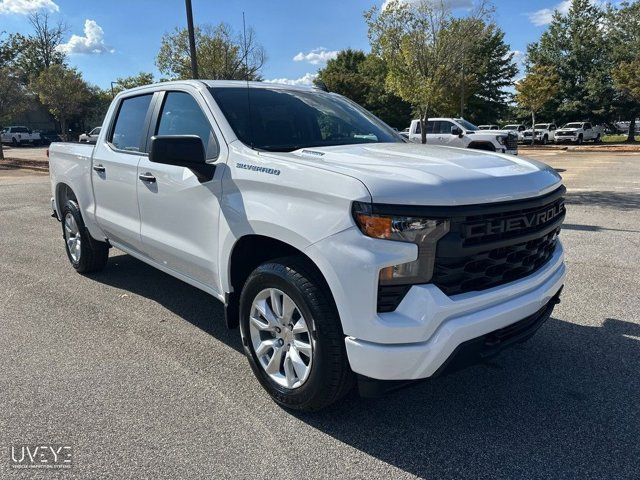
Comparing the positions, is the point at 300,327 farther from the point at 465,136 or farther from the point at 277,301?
the point at 465,136

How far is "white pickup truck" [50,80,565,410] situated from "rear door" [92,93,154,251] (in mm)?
165

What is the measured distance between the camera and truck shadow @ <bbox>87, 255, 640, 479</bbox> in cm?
248

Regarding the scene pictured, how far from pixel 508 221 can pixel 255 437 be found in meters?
1.74

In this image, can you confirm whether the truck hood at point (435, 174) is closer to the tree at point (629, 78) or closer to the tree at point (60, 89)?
the tree at point (60, 89)

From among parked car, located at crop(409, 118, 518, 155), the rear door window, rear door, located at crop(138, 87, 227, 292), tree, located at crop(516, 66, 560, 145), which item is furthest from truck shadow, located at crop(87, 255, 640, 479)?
tree, located at crop(516, 66, 560, 145)

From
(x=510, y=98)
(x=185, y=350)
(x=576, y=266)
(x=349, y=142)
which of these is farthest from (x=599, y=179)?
(x=510, y=98)

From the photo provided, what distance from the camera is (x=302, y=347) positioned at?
273 cm

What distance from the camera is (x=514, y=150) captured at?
1811cm

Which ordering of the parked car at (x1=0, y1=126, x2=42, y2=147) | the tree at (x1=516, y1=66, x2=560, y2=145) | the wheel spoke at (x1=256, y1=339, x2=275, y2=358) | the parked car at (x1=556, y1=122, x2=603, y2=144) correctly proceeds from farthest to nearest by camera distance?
the parked car at (x1=0, y1=126, x2=42, y2=147)
the tree at (x1=516, y1=66, x2=560, y2=145)
the parked car at (x1=556, y1=122, x2=603, y2=144)
the wheel spoke at (x1=256, y1=339, x2=275, y2=358)

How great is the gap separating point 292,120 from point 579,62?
46.7 metres

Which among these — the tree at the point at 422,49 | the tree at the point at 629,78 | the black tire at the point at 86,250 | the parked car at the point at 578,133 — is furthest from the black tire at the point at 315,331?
the parked car at the point at 578,133

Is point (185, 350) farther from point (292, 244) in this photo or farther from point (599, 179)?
point (599, 179)

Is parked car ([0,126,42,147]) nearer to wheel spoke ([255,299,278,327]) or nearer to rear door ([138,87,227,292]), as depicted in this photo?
rear door ([138,87,227,292])

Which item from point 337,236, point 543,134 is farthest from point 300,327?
point 543,134
